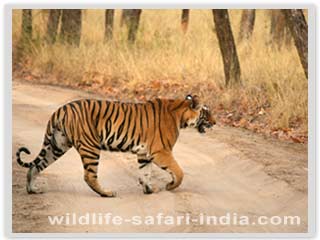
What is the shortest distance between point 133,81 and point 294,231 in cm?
223

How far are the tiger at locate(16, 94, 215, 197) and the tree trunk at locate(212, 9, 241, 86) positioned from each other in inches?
51.4

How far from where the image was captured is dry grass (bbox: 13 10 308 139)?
978 cm

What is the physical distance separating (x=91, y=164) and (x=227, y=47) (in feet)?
7.52

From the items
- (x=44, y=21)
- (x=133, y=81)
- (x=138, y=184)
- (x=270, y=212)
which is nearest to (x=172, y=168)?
(x=138, y=184)

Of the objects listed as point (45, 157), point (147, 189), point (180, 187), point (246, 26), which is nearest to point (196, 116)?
point (180, 187)

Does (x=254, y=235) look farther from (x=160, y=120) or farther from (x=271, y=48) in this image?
(x=271, y=48)

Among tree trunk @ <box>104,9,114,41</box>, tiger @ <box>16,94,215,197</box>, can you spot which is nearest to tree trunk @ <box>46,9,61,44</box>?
tree trunk @ <box>104,9,114,41</box>

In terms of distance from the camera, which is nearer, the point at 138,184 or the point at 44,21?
the point at 138,184

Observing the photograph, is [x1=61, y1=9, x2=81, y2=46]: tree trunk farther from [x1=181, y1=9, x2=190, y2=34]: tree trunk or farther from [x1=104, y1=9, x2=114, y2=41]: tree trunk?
[x1=181, y1=9, x2=190, y2=34]: tree trunk

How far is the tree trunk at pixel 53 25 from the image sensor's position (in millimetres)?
9508

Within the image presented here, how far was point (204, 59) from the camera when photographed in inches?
395

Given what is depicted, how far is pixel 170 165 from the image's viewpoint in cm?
865

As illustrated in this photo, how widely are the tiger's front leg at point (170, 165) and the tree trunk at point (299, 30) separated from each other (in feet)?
4.97

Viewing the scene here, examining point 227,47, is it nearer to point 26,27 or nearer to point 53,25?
point 53,25
